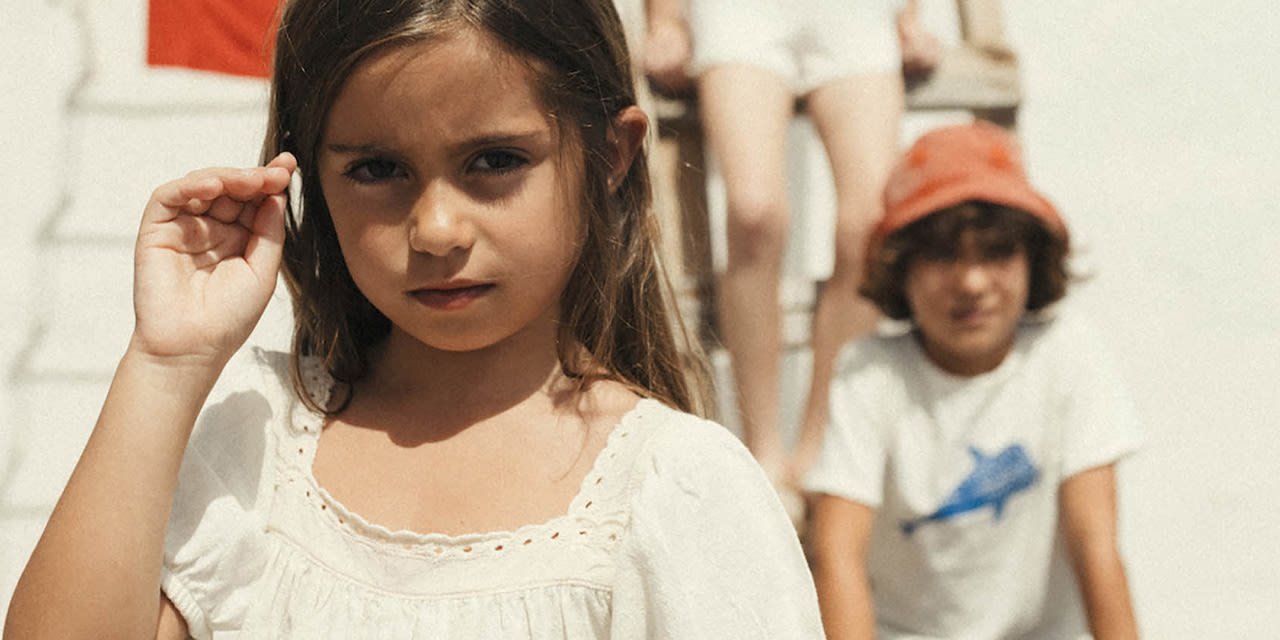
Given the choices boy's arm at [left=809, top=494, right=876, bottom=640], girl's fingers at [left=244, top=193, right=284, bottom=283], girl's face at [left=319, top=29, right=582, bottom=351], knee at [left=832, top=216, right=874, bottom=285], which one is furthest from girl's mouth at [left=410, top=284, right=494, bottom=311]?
knee at [left=832, top=216, right=874, bottom=285]

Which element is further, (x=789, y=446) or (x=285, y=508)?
(x=789, y=446)

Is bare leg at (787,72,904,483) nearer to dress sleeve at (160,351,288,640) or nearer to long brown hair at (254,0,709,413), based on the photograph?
long brown hair at (254,0,709,413)

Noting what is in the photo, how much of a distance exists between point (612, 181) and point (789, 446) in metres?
0.81

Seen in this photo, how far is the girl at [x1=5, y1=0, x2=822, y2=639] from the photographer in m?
0.71

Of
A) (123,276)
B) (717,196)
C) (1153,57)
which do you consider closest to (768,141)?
(717,196)

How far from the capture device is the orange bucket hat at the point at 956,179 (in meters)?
1.31

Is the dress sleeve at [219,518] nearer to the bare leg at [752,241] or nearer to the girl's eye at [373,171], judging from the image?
the girl's eye at [373,171]

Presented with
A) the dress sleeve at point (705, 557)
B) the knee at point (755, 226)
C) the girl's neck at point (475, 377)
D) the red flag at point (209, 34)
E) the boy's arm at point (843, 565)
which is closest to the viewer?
the dress sleeve at point (705, 557)

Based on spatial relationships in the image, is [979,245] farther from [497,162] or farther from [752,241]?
[497,162]

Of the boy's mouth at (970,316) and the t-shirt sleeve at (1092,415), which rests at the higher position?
the boy's mouth at (970,316)

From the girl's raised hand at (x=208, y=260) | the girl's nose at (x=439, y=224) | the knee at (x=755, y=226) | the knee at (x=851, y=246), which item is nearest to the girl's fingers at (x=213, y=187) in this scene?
the girl's raised hand at (x=208, y=260)

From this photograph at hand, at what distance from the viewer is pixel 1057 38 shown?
170 cm

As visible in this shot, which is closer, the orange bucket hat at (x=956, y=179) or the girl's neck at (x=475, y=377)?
the girl's neck at (x=475, y=377)

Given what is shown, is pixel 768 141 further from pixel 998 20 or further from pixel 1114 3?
pixel 1114 3
